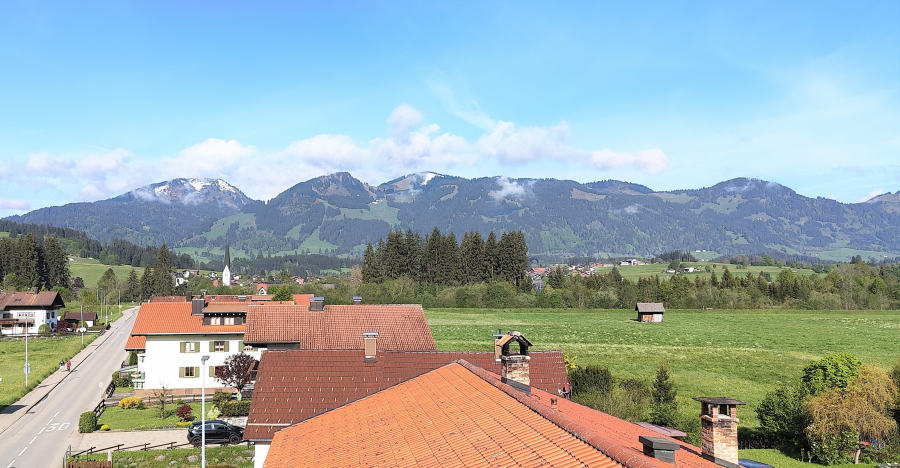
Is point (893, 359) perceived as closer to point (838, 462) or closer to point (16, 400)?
point (838, 462)

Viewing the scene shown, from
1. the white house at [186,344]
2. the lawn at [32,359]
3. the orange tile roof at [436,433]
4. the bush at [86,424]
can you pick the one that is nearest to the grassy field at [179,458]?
the bush at [86,424]

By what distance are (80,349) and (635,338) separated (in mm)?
70009

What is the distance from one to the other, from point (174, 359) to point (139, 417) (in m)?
10.4

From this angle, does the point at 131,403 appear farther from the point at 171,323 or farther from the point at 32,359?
the point at 32,359

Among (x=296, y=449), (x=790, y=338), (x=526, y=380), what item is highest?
(x=526, y=380)

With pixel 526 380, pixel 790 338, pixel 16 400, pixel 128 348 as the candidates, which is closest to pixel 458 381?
pixel 526 380

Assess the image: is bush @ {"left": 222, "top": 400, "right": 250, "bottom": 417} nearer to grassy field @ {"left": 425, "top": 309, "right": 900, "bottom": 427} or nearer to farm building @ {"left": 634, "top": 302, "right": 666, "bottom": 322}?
grassy field @ {"left": 425, "top": 309, "right": 900, "bottom": 427}

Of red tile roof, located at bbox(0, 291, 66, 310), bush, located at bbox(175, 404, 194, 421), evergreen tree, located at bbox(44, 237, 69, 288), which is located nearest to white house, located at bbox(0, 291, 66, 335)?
red tile roof, located at bbox(0, 291, 66, 310)

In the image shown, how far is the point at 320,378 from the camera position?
2372 cm

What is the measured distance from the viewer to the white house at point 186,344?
4803cm

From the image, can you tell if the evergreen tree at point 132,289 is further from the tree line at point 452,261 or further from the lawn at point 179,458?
the lawn at point 179,458

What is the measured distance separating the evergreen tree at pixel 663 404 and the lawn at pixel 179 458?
19.2m

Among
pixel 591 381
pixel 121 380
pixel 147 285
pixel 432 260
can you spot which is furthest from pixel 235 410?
pixel 147 285

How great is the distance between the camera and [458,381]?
Answer: 17500mm
